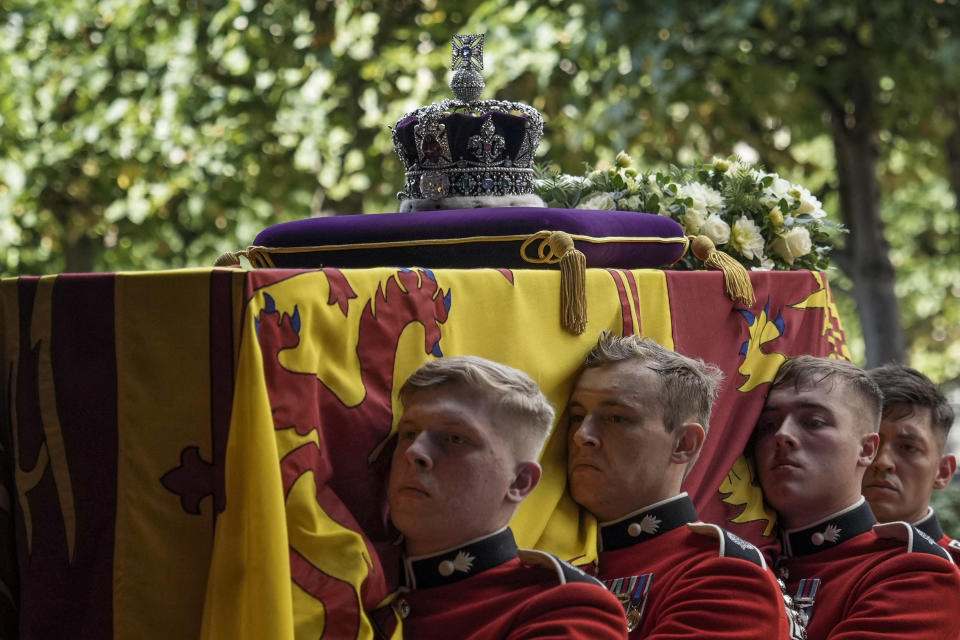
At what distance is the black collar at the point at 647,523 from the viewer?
2.33 m

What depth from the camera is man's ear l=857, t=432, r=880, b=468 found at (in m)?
2.73

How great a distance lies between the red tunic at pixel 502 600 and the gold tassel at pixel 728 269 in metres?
1.00

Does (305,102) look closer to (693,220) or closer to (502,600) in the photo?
(693,220)

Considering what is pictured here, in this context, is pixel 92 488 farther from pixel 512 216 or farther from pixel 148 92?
pixel 148 92

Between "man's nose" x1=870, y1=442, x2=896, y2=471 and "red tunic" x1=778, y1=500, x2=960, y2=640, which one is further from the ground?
"man's nose" x1=870, y1=442, x2=896, y2=471

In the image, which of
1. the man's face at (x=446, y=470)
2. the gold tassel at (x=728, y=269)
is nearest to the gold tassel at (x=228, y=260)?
the man's face at (x=446, y=470)

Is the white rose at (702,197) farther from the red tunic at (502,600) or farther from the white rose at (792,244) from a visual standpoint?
the red tunic at (502,600)

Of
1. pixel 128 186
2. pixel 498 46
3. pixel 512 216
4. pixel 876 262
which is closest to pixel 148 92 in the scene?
pixel 128 186

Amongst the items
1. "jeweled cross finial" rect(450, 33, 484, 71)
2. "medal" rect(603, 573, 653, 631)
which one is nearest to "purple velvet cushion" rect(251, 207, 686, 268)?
"jeweled cross finial" rect(450, 33, 484, 71)

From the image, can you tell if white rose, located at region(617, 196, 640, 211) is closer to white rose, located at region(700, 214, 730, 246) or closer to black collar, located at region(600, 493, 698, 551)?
white rose, located at region(700, 214, 730, 246)

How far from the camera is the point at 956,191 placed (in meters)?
6.35

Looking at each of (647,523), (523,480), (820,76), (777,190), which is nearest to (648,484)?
(647,523)

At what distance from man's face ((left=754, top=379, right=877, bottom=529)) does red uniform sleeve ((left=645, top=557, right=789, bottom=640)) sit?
487 millimetres

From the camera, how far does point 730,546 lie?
2232mm
